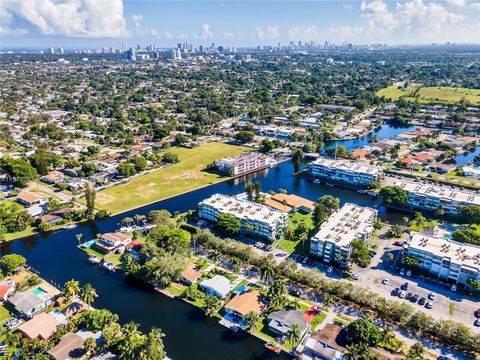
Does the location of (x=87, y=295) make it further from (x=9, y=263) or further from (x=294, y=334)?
(x=294, y=334)

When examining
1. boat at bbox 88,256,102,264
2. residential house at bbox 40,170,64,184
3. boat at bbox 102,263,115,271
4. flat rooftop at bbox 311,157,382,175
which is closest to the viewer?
boat at bbox 102,263,115,271

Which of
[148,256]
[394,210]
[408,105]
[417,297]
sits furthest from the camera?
[408,105]

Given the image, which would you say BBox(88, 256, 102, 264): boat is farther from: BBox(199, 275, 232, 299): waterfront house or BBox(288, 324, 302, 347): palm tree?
BBox(288, 324, 302, 347): palm tree

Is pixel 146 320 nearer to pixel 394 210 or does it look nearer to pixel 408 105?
pixel 394 210

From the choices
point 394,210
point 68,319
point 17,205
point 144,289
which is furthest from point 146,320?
point 394,210

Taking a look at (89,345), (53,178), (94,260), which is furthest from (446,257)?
(53,178)

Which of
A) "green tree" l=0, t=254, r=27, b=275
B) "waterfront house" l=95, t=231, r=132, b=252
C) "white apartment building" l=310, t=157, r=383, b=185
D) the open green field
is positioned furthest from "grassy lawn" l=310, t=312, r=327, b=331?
the open green field

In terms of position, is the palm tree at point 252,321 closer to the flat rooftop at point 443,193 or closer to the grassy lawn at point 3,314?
the grassy lawn at point 3,314

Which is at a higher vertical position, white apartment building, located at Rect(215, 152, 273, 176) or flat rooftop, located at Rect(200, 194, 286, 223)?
flat rooftop, located at Rect(200, 194, 286, 223)
